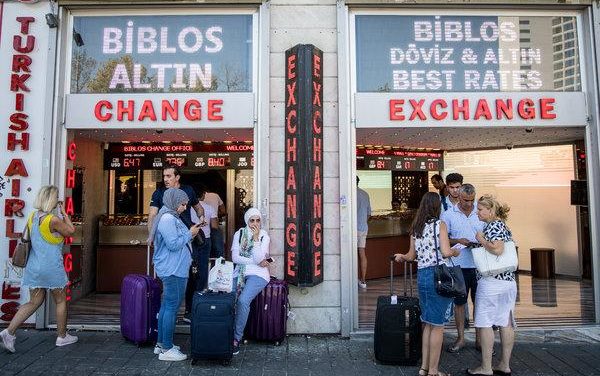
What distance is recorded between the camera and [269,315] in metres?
4.84

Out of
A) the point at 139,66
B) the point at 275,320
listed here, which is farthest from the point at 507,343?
the point at 139,66

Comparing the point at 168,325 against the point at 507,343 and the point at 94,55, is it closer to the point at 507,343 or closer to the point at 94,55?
the point at 507,343

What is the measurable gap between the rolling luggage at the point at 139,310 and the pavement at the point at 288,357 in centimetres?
16

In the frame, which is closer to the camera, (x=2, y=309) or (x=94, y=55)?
(x=2, y=309)

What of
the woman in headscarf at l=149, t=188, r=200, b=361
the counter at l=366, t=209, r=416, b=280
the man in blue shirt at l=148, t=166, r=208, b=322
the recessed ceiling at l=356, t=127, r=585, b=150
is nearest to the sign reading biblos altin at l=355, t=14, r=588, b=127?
the recessed ceiling at l=356, t=127, r=585, b=150

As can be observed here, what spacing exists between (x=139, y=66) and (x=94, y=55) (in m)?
0.62

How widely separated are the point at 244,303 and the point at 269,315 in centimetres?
42

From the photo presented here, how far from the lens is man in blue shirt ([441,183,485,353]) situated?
14.9 feet

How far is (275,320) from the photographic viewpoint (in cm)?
484

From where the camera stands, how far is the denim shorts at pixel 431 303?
12.3ft

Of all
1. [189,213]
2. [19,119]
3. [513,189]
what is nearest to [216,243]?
[189,213]

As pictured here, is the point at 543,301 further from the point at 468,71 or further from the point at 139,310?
the point at 139,310

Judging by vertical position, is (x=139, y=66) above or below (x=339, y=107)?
above

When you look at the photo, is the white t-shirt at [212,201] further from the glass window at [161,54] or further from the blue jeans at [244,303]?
the blue jeans at [244,303]
